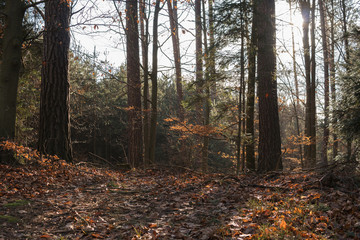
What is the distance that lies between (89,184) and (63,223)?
2670mm

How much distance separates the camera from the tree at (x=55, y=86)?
7.56 metres

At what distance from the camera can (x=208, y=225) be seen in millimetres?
3816

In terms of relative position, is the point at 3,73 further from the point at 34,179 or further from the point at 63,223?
the point at 63,223

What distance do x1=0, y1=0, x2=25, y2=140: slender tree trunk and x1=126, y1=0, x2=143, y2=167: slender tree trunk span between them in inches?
175

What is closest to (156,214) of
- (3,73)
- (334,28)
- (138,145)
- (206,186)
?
(206,186)

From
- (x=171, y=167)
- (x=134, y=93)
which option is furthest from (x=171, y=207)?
(x=134, y=93)

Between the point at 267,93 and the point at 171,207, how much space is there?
5.17 m

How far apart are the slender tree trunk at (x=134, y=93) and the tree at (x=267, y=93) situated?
191 inches

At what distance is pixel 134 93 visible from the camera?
1137 centimetres

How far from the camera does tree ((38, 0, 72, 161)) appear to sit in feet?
24.8

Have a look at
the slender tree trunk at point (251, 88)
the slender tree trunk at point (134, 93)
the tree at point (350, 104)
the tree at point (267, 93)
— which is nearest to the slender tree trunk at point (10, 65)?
the slender tree trunk at point (134, 93)

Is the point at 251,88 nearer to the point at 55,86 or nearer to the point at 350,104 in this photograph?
the point at 350,104

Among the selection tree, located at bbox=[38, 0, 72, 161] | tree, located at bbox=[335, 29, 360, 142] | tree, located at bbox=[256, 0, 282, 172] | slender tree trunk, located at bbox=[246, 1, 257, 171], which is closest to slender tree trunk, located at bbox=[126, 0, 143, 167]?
tree, located at bbox=[38, 0, 72, 161]

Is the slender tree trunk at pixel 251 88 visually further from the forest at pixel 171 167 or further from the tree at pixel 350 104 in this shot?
the tree at pixel 350 104
